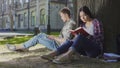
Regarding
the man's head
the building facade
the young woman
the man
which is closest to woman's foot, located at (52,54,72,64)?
the young woman

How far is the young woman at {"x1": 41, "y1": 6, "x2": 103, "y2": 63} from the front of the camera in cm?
706

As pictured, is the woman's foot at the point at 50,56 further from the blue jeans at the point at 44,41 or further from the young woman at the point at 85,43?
the blue jeans at the point at 44,41

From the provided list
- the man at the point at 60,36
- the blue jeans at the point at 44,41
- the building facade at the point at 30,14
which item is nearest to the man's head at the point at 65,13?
the man at the point at 60,36

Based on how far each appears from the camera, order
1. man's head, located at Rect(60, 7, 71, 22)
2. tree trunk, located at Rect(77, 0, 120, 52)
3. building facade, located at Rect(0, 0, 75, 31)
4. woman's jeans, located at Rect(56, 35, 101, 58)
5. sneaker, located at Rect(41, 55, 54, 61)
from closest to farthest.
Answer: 1. woman's jeans, located at Rect(56, 35, 101, 58)
2. sneaker, located at Rect(41, 55, 54, 61)
3. man's head, located at Rect(60, 7, 71, 22)
4. tree trunk, located at Rect(77, 0, 120, 52)
5. building facade, located at Rect(0, 0, 75, 31)

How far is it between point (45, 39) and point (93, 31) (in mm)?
1395

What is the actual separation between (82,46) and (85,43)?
0.08 m

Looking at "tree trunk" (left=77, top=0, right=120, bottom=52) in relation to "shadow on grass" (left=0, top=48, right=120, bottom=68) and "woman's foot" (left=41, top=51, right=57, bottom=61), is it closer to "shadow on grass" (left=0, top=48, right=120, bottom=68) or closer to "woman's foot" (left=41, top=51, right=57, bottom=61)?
"shadow on grass" (left=0, top=48, right=120, bottom=68)

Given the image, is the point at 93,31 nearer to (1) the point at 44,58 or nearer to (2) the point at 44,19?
(1) the point at 44,58

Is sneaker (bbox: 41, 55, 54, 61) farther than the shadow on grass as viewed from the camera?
Yes

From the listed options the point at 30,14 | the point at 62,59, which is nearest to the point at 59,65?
the point at 62,59

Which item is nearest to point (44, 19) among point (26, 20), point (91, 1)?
point (26, 20)

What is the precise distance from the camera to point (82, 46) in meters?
7.13

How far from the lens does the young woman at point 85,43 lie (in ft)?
23.2

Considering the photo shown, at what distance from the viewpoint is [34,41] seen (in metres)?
8.51
